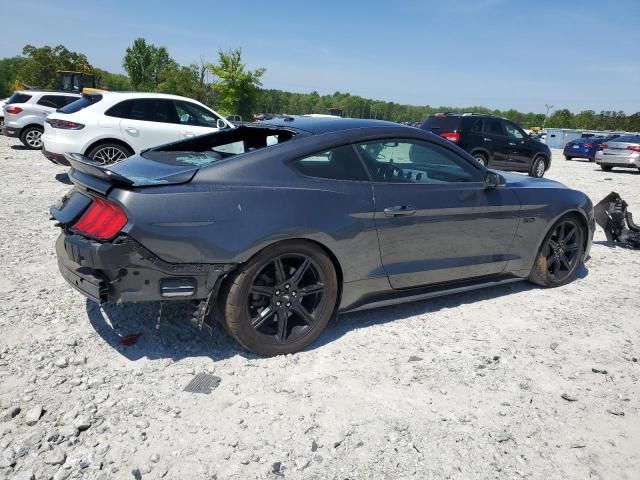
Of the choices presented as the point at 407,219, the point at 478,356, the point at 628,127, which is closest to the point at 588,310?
the point at 478,356

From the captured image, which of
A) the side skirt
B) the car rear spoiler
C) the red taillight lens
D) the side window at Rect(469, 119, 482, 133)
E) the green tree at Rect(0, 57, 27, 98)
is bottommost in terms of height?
the side skirt

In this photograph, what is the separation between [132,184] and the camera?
9.12 feet

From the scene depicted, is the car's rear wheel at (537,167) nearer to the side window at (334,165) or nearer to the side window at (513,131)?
the side window at (513,131)

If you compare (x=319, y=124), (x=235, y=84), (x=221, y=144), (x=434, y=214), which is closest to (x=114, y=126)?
(x=221, y=144)

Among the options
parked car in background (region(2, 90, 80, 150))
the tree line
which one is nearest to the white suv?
parked car in background (region(2, 90, 80, 150))

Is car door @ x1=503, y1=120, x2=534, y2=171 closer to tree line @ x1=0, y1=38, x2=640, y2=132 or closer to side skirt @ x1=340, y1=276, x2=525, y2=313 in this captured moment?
side skirt @ x1=340, y1=276, x2=525, y2=313

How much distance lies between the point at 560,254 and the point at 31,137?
573 inches

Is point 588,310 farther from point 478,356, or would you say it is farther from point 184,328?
point 184,328

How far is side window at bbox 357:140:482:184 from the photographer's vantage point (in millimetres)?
3629

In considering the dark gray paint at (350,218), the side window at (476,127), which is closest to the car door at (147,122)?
Result: the dark gray paint at (350,218)

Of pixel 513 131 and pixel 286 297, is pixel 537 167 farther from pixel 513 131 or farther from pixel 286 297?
pixel 286 297

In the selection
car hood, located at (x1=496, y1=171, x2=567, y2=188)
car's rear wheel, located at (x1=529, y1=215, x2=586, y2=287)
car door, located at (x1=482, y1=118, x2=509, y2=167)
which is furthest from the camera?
car door, located at (x1=482, y1=118, x2=509, y2=167)

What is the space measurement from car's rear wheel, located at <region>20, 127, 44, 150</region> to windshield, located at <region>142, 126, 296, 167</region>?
12741 millimetres

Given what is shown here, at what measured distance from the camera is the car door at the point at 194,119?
360 inches
